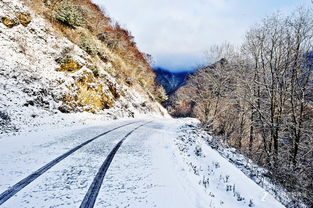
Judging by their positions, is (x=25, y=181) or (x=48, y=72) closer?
(x=25, y=181)

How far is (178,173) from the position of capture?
573 cm

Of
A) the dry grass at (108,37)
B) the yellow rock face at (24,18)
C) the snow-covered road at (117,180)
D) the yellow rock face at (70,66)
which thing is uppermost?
the dry grass at (108,37)

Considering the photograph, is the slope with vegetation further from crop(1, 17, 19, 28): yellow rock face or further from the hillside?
crop(1, 17, 19, 28): yellow rock face

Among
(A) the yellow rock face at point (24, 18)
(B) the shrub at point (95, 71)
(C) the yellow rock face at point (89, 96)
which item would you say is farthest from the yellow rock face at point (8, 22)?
(B) the shrub at point (95, 71)

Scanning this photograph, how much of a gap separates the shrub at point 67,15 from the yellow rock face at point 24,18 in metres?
4.84

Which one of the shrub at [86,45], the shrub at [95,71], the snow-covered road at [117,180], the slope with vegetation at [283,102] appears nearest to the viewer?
the snow-covered road at [117,180]

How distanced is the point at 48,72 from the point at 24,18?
5.93 meters

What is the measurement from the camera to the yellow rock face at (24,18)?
17625mm

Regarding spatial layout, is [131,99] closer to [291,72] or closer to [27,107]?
[27,107]

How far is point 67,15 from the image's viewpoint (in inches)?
944

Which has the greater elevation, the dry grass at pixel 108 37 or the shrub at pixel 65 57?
the dry grass at pixel 108 37

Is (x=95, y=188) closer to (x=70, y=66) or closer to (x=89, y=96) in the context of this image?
(x=89, y=96)

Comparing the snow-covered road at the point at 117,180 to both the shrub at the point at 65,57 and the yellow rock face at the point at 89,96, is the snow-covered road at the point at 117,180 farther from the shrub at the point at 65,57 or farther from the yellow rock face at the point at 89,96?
the shrub at the point at 65,57

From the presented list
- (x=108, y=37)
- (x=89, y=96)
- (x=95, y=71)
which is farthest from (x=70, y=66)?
(x=108, y=37)
